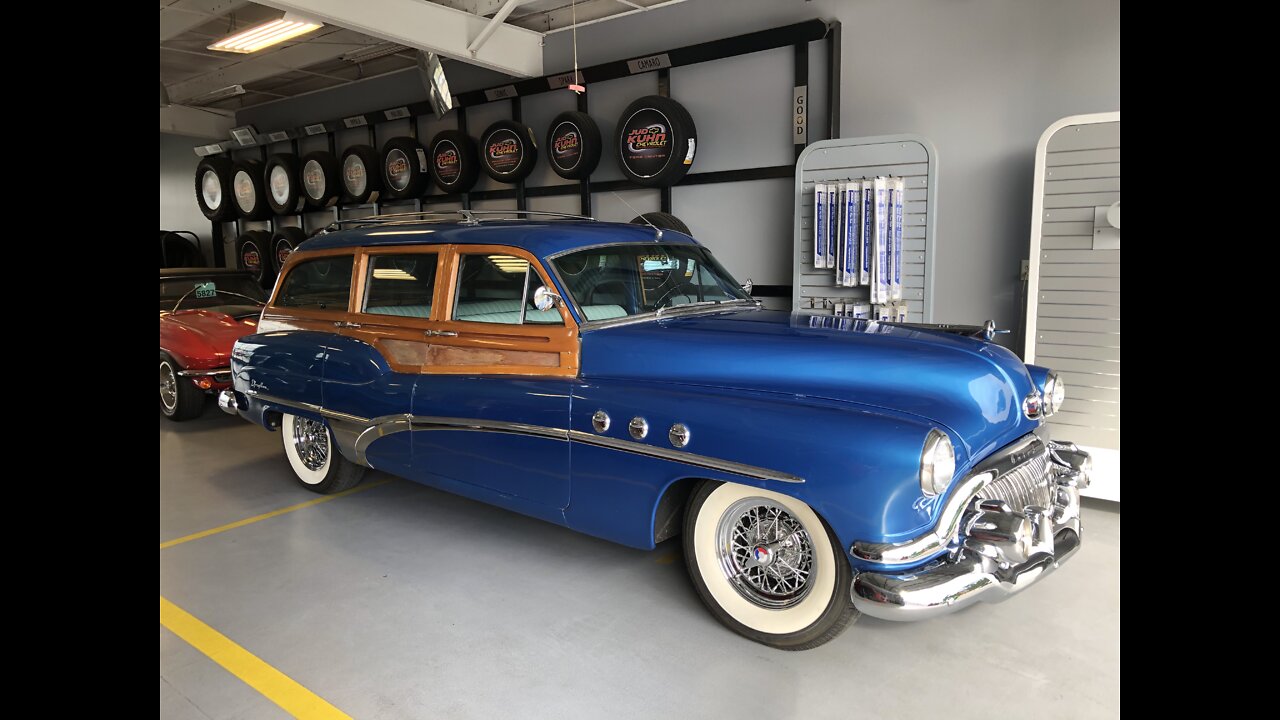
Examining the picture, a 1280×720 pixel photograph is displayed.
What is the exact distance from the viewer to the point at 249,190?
464 inches

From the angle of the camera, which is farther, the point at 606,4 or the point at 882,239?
the point at 606,4

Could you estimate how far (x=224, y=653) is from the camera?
3.01 meters

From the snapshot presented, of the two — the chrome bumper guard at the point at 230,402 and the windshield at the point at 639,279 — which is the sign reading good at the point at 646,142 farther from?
the chrome bumper guard at the point at 230,402

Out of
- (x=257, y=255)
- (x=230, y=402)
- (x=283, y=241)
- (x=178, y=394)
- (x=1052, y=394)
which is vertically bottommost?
(x=178, y=394)

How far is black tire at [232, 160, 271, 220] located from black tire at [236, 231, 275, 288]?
1.21 ft

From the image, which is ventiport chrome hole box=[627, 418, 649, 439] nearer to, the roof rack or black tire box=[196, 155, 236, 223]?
the roof rack

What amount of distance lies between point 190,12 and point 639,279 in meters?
7.07

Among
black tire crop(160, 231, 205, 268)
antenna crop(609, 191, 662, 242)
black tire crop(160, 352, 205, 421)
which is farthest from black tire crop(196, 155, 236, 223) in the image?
antenna crop(609, 191, 662, 242)

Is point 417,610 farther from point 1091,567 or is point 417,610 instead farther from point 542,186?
point 542,186

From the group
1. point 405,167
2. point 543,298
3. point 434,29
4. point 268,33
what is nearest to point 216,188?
point 405,167

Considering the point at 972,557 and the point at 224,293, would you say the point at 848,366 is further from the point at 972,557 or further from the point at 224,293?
the point at 224,293

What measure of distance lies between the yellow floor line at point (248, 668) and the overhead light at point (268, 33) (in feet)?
21.3
